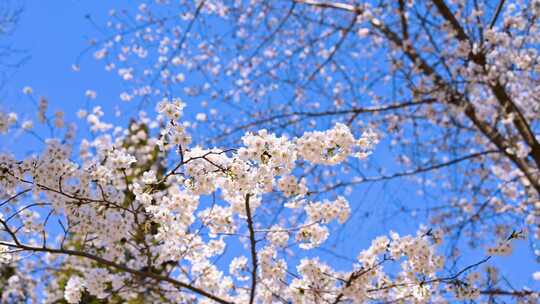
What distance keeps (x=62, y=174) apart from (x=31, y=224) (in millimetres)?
554

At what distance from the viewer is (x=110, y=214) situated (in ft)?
→ 9.96

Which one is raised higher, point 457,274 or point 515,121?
point 515,121

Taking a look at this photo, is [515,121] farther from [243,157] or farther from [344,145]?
[243,157]

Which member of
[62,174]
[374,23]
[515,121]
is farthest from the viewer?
[374,23]

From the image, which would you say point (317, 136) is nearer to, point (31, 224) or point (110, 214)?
point (110, 214)

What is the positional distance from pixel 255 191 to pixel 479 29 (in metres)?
4.54

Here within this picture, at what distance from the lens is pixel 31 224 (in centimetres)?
307

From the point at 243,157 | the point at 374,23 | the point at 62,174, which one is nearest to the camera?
the point at 243,157

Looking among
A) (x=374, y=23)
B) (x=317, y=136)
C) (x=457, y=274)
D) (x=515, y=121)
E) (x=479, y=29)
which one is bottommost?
(x=457, y=274)

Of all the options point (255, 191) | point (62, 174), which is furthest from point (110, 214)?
point (255, 191)

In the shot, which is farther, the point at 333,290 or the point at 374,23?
the point at 374,23

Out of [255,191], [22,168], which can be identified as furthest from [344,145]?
[22,168]

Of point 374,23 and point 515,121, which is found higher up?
point 374,23

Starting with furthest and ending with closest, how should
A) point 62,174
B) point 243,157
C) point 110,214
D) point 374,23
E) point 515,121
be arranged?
point 374,23
point 515,121
point 110,214
point 62,174
point 243,157
